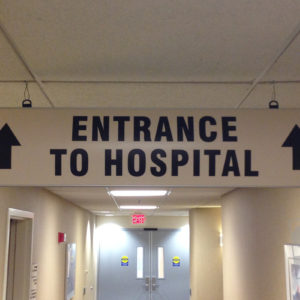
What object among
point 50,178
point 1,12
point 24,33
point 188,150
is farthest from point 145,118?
point 1,12

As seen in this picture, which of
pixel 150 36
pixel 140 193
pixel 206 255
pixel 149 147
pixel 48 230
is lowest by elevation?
pixel 206 255

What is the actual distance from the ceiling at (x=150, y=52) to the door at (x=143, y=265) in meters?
8.21

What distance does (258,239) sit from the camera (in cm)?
373

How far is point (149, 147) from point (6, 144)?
0.54 meters

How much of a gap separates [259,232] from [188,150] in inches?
84.2

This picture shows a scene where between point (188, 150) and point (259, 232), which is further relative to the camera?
point (259, 232)

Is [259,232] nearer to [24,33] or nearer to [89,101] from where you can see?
[89,101]

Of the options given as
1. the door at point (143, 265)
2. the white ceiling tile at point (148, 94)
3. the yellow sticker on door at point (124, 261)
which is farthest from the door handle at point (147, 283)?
the white ceiling tile at point (148, 94)

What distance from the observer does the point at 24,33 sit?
5.34 ft

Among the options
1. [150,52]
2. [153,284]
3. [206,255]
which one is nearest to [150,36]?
[150,52]

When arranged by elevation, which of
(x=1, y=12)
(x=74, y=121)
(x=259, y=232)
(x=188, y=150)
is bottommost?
(x=259, y=232)

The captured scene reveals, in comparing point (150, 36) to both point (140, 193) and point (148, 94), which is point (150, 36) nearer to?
point (148, 94)

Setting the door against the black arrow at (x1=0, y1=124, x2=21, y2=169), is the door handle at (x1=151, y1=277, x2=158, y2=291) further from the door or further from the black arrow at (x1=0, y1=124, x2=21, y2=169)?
the black arrow at (x1=0, y1=124, x2=21, y2=169)

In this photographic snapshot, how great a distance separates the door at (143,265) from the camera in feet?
33.1
